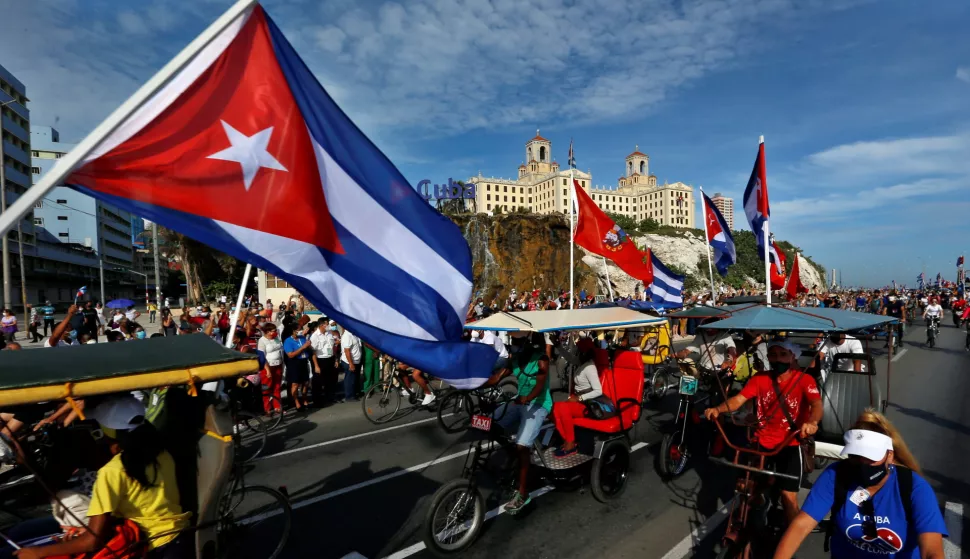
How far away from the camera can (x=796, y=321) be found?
18.8ft

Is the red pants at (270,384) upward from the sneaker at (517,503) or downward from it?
upward

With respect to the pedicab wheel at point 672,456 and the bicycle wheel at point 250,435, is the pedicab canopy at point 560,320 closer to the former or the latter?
the pedicab wheel at point 672,456

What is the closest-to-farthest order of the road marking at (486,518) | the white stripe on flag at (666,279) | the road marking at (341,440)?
the road marking at (486,518), the road marking at (341,440), the white stripe on flag at (666,279)

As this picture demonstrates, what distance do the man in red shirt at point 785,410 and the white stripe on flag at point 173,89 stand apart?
4.94m

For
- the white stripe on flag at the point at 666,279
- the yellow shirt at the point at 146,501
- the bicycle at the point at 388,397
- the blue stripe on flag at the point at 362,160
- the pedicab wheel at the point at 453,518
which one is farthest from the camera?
the white stripe on flag at the point at 666,279

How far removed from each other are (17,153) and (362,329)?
73.2 m

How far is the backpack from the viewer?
2625mm

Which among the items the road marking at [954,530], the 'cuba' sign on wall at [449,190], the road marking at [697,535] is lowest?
the road marking at [954,530]

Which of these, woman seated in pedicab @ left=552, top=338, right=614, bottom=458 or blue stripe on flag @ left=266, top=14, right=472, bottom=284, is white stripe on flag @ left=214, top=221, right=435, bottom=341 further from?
woman seated in pedicab @ left=552, top=338, right=614, bottom=458

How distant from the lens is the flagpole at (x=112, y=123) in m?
2.12

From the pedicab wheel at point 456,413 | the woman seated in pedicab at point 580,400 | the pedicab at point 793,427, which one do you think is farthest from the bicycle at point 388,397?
the pedicab at point 793,427

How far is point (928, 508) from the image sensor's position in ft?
8.35

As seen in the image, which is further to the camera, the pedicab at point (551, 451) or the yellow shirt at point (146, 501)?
the pedicab at point (551, 451)

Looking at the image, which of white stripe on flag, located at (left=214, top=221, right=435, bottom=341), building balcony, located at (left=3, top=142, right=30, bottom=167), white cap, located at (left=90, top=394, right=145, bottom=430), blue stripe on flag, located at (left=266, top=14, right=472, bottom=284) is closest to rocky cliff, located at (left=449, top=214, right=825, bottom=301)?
blue stripe on flag, located at (left=266, top=14, right=472, bottom=284)
